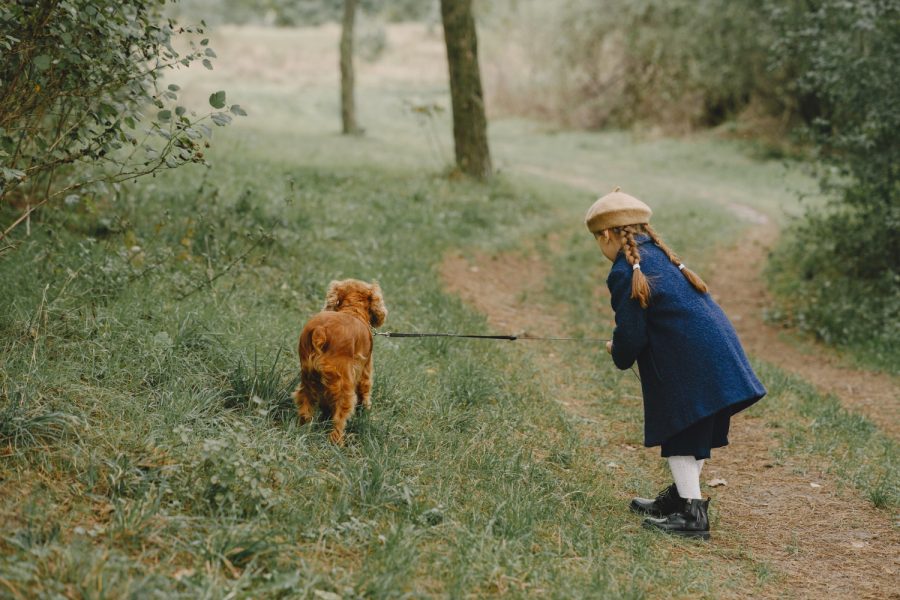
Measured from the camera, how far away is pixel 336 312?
4359 millimetres

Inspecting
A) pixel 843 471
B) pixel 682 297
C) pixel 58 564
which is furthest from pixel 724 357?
pixel 58 564

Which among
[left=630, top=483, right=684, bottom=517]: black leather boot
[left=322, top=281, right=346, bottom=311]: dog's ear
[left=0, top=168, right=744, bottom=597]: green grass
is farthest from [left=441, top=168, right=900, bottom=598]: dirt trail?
[left=322, top=281, right=346, bottom=311]: dog's ear

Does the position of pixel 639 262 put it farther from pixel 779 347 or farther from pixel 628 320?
pixel 779 347

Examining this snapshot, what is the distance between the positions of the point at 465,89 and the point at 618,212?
358 inches

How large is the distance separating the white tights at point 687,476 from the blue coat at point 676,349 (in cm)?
21

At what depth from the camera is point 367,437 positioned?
441 centimetres

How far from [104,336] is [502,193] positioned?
9.15 m

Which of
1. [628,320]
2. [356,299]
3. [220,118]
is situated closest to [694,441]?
[628,320]

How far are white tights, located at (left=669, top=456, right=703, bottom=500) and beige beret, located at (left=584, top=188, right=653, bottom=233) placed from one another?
135 centimetres

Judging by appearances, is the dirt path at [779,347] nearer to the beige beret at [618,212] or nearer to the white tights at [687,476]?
the white tights at [687,476]

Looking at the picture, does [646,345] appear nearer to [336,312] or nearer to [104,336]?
[336,312]

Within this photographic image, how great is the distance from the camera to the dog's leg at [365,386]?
4.55 m

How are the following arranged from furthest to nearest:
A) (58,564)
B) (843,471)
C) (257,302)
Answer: (257,302) → (843,471) → (58,564)

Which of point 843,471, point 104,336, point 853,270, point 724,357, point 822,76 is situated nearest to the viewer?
point 724,357
